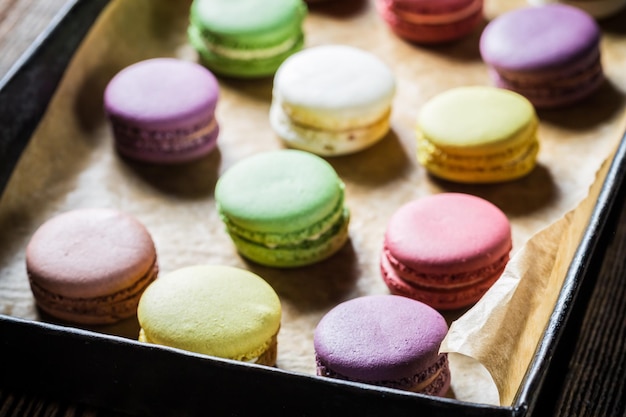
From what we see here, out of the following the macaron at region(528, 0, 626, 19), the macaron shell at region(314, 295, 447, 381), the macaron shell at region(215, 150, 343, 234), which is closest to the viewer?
the macaron shell at region(314, 295, 447, 381)

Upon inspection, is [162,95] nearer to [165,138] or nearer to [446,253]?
[165,138]

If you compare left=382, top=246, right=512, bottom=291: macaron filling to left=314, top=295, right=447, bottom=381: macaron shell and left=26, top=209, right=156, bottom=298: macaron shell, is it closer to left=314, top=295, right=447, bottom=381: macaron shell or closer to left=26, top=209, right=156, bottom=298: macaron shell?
left=314, top=295, right=447, bottom=381: macaron shell

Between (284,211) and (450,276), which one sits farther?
(284,211)

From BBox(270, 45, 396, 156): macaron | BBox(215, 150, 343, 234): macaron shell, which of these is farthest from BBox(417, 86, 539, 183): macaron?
BBox(215, 150, 343, 234): macaron shell

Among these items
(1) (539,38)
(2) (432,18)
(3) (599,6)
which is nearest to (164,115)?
(2) (432,18)

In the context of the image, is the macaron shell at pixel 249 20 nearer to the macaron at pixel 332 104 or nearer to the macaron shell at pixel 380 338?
the macaron at pixel 332 104

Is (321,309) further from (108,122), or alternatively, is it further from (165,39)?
(165,39)

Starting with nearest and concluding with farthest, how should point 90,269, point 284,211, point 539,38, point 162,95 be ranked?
1. point 90,269
2. point 284,211
3. point 162,95
4. point 539,38
